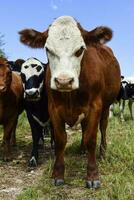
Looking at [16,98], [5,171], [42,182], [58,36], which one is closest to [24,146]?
[16,98]

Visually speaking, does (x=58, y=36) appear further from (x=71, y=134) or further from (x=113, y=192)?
(x=71, y=134)

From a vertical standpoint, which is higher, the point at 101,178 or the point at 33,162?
the point at 33,162

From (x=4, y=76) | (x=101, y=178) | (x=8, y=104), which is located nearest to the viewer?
(x=101, y=178)

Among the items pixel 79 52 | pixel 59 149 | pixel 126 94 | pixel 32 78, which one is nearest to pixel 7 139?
pixel 32 78

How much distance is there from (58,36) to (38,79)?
1635 millimetres

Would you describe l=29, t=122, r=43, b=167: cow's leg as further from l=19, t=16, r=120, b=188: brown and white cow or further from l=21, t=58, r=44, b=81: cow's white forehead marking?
l=19, t=16, r=120, b=188: brown and white cow

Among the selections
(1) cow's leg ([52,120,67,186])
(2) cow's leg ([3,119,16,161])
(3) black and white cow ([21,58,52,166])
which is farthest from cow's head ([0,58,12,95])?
(1) cow's leg ([52,120,67,186])

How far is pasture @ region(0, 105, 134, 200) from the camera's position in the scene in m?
6.05

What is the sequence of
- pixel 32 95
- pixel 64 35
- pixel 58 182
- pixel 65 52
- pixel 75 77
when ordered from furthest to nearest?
pixel 32 95 < pixel 58 182 < pixel 64 35 < pixel 65 52 < pixel 75 77

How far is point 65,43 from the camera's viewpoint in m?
6.34

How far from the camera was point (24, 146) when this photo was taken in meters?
9.92

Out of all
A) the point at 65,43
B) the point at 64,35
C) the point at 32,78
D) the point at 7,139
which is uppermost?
the point at 64,35

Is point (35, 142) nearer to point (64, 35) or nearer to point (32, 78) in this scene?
point (32, 78)

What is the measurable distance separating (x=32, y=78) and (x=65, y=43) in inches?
65.1
